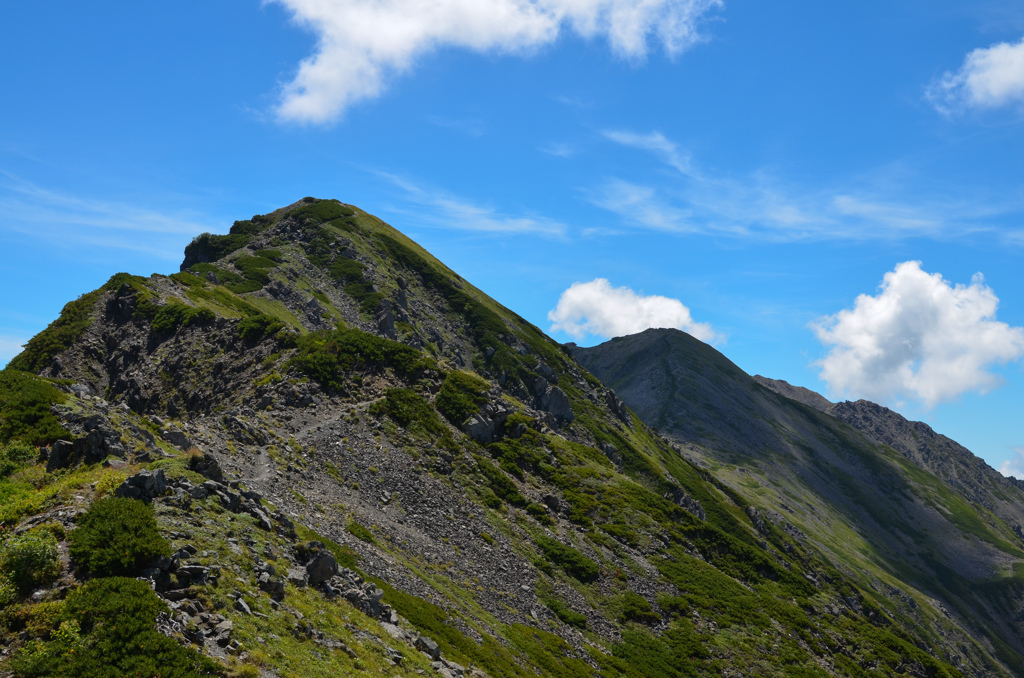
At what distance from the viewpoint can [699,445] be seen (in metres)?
198

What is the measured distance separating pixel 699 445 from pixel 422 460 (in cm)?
16030

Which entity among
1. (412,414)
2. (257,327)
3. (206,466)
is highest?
(257,327)

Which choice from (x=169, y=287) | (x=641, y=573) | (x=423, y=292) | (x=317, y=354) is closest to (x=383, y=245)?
(x=423, y=292)

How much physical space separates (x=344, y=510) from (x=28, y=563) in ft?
94.2

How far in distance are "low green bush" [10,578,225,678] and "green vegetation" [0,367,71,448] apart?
44.1 feet

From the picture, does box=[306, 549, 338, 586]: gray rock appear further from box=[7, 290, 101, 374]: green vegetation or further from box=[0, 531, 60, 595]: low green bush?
box=[7, 290, 101, 374]: green vegetation

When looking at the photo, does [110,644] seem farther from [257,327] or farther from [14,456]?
[257,327]

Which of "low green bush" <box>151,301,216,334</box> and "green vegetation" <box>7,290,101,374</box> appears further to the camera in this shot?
"low green bush" <box>151,301,216,334</box>

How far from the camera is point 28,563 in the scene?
57.0 ft

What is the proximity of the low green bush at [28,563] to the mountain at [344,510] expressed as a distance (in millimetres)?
71

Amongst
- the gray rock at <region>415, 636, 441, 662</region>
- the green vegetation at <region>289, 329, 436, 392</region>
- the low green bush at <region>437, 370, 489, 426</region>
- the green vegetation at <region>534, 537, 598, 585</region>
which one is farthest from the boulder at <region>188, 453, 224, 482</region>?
the low green bush at <region>437, 370, 489, 426</region>

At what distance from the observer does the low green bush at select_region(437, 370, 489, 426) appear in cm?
6950

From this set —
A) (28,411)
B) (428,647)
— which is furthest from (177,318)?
(428,647)

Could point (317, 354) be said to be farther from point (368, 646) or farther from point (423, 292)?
point (423, 292)
